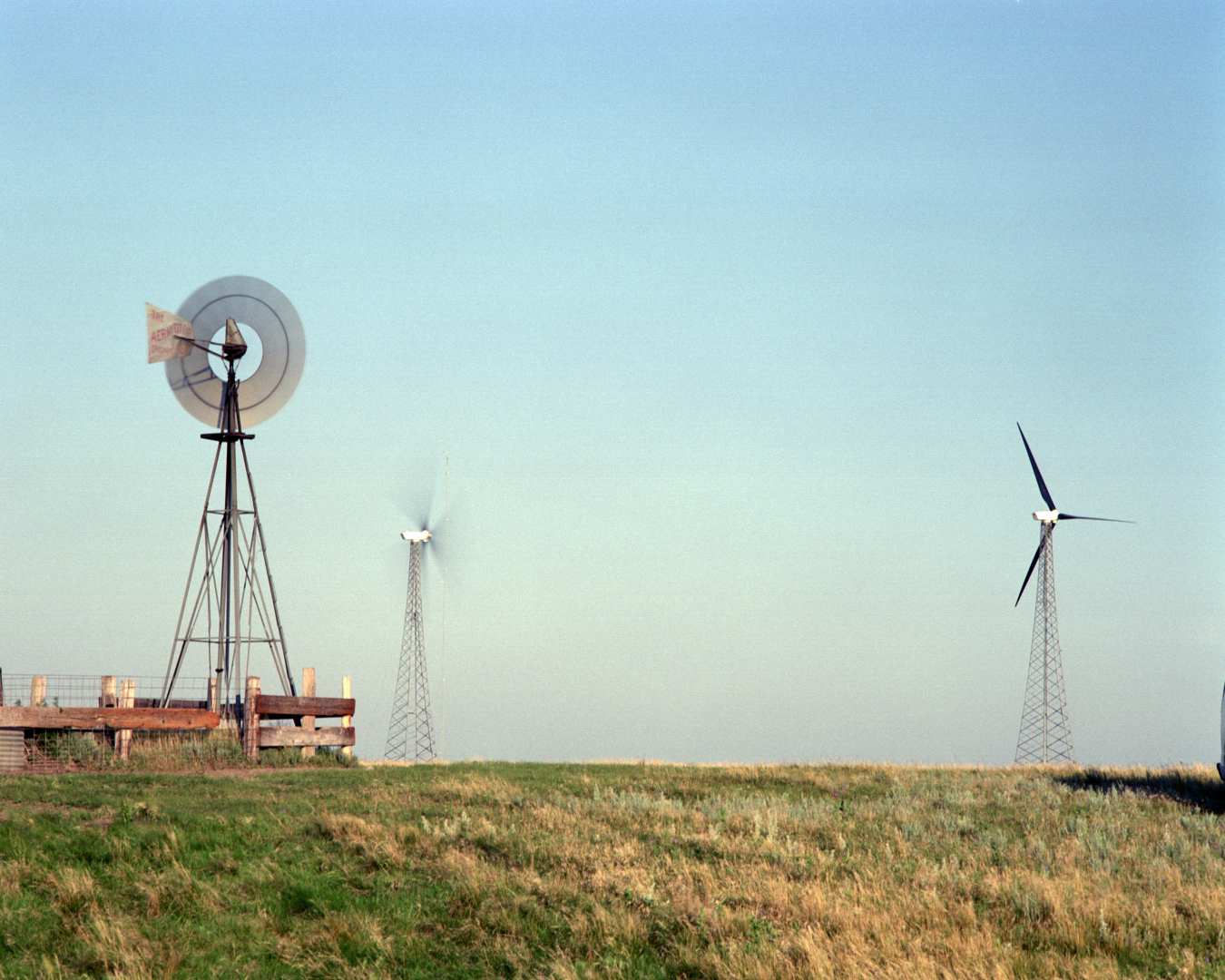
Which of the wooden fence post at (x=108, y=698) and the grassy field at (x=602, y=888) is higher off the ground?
the wooden fence post at (x=108, y=698)

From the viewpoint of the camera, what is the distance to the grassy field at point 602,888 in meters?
11.7

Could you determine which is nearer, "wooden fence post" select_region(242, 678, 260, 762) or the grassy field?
the grassy field

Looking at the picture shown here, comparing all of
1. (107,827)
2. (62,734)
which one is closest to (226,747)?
(62,734)

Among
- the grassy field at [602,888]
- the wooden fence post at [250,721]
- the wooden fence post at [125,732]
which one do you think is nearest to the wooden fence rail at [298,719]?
the wooden fence post at [250,721]

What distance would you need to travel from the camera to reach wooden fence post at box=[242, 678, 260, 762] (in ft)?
99.0

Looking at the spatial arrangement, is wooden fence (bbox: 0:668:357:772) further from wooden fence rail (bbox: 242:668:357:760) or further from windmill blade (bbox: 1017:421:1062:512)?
windmill blade (bbox: 1017:421:1062:512)

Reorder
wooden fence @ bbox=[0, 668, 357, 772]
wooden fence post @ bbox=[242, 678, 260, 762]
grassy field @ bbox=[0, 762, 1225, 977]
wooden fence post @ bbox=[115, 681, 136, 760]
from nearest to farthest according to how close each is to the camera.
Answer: grassy field @ bbox=[0, 762, 1225, 977], wooden fence @ bbox=[0, 668, 357, 772], wooden fence post @ bbox=[115, 681, 136, 760], wooden fence post @ bbox=[242, 678, 260, 762]

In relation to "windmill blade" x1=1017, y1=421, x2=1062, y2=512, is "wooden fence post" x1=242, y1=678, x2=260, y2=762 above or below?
below

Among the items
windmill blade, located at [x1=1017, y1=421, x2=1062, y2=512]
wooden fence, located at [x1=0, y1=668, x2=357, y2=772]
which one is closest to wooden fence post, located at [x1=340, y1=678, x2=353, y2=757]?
wooden fence, located at [x1=0, y1=668, x2=357, y2=772]

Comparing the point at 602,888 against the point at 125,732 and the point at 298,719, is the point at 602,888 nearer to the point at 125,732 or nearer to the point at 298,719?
the point at 125,732

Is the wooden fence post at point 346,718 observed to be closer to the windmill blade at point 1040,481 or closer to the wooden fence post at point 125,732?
the wooden fence post at point 125,732

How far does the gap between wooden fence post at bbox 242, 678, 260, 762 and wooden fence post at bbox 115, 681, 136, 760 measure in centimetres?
284

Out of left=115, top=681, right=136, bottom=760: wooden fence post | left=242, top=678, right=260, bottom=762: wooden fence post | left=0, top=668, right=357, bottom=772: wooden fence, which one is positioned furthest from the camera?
left=242, top=678, right=260, bottom=762: wooden fence post

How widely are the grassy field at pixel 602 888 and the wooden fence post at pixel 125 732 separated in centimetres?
643
